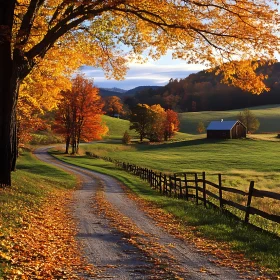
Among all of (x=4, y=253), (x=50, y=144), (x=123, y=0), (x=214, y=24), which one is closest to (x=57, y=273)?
(x=4, y=253)

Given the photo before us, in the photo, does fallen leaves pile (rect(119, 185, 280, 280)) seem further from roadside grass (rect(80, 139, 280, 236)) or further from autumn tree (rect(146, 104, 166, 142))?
autumn tree (rect(146, 104, 166, 142))

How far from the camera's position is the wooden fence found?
37.2 feet

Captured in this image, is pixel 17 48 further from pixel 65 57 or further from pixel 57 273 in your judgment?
pixel 57 273

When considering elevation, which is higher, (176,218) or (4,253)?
(4,253)

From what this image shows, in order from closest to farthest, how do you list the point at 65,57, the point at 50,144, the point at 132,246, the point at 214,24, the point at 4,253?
the point at 4,253
the point at 132,246
the point at 214,24
the point at 65,57
the point at 50,144

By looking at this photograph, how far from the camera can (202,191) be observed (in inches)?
660

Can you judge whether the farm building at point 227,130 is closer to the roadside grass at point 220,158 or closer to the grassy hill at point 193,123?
the roadside grass at point 220,158

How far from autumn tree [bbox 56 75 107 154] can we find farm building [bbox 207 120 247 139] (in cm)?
4158

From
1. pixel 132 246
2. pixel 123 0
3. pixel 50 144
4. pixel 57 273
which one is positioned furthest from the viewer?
pixel 50 144

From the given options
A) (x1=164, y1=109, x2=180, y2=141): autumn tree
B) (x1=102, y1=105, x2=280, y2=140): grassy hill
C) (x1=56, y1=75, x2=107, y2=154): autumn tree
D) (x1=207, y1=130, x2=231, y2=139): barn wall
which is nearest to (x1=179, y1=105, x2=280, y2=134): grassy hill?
(x1=102, y1=105, x2=280, y2=140): grassy hill

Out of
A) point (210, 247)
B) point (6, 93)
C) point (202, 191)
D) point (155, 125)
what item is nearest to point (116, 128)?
point (155, 125)

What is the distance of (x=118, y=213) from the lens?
14016 millimetres

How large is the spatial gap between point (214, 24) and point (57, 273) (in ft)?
31.9

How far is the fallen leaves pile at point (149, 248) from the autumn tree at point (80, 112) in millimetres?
48113
